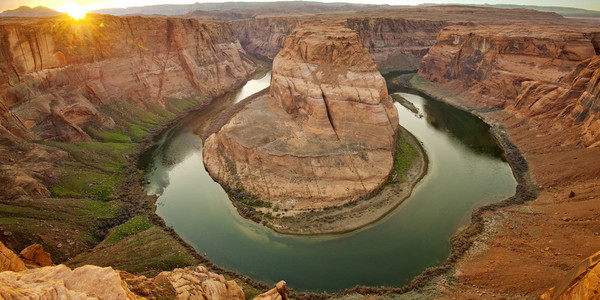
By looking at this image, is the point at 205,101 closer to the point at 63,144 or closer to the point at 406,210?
the point at 63,144

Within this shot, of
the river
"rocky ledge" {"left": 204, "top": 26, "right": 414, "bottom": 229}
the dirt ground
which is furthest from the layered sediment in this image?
"rocky ledge" {"left": 204, "top": 26, "right": 414, "bottom": 229}

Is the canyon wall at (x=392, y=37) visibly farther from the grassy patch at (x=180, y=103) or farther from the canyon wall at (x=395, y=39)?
the grassy patch at (x=180, y=103)

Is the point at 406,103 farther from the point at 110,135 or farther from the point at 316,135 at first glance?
the point at 110,135

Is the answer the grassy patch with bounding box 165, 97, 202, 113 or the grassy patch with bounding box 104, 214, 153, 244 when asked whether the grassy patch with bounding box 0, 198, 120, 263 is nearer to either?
the grassy patch with bounding box 104, 214, 153, 244

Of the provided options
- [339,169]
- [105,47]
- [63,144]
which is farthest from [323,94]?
[105,47]

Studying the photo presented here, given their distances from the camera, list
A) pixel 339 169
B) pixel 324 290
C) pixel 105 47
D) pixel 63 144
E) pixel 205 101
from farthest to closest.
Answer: pixel 205 101
pixel 105 47
pixel 63 144
pixel 339 169
pixel 324 290
